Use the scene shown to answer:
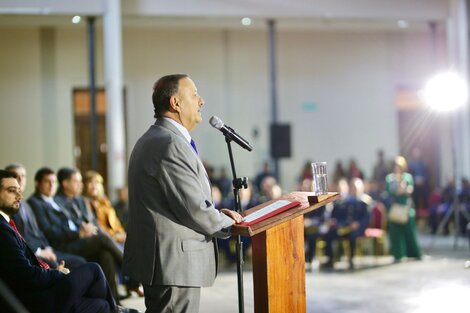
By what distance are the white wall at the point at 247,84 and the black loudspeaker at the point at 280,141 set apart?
5.74ft

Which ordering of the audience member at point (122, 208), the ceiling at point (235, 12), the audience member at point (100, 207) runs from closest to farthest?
the audience member at point (100, 207)
the audience member at point (122, 208)
the ceiling at point (235, 12)

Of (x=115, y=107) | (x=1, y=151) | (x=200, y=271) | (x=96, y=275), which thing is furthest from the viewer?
(x=1, y=151)

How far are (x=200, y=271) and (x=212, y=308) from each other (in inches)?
118

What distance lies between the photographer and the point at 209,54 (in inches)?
574

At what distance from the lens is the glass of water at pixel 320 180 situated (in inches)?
146

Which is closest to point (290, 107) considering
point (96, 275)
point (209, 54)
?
point (209, 54)

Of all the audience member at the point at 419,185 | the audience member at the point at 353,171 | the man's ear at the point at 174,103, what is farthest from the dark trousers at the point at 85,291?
the audience member at the point at 419,185

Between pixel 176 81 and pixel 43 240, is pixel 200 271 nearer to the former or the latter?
pixel 176 81

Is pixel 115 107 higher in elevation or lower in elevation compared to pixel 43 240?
higher

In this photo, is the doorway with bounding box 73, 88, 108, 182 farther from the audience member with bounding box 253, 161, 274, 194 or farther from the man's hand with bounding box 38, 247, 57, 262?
the man's hand with bounding box 38, 247, 57, 262

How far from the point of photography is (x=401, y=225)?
9.68m

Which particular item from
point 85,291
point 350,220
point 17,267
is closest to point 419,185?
point 350,220

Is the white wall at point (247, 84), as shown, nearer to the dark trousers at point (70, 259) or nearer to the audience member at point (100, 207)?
the audience member at point (100, 207)

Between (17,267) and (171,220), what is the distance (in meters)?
1.09
